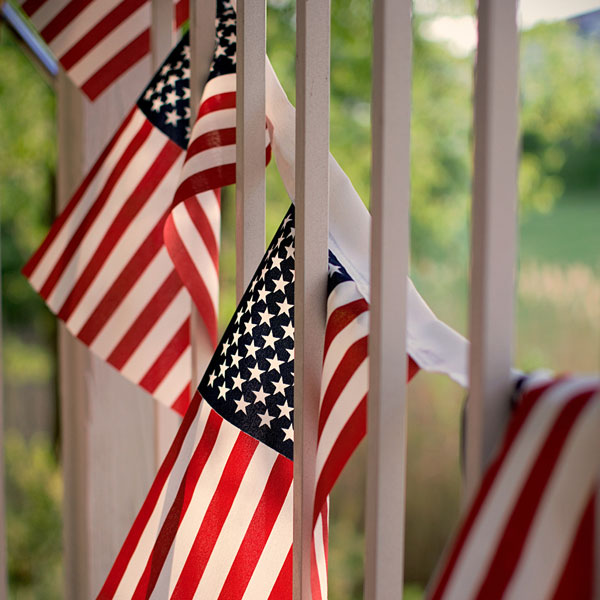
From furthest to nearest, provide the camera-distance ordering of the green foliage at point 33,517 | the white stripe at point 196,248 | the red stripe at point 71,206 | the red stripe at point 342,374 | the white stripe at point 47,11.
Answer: the green foliage at point 33,517, the white stripe at point 47,11, the red stripe at point 71,206, the white stripe at point 196,248, the red stripe at point 342,374

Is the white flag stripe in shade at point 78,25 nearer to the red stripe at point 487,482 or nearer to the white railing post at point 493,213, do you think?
the white railing post at point 493,213

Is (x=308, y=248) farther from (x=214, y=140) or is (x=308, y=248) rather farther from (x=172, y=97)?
(x=172, y=97)

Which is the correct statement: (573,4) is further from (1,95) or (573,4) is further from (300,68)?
(1,95)

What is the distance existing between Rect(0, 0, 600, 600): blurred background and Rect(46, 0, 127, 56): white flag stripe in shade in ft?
9.11

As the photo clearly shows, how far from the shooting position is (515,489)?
0.51 metres

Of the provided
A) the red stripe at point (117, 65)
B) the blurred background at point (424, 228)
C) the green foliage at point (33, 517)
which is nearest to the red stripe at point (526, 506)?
the red stripe at point (117, 65)

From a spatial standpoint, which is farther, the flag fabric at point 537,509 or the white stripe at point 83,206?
the white stripe at point 83,206

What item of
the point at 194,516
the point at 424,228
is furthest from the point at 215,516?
the point at 424,228

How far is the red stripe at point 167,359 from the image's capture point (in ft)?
4.19

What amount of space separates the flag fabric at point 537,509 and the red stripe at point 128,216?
0.82 meters

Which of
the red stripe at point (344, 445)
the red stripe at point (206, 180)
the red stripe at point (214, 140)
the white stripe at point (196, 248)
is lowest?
the red stripe at point (344, 445)

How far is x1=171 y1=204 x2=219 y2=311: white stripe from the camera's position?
44.3 inches

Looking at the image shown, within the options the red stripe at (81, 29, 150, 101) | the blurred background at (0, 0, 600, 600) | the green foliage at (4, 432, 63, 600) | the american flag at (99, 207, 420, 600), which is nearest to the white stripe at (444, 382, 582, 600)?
the american flag at (99, 207, 420, 600)

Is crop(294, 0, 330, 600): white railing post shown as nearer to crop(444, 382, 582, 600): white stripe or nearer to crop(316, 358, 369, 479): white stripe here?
crop(316, 358, 369, 479): white stripe
